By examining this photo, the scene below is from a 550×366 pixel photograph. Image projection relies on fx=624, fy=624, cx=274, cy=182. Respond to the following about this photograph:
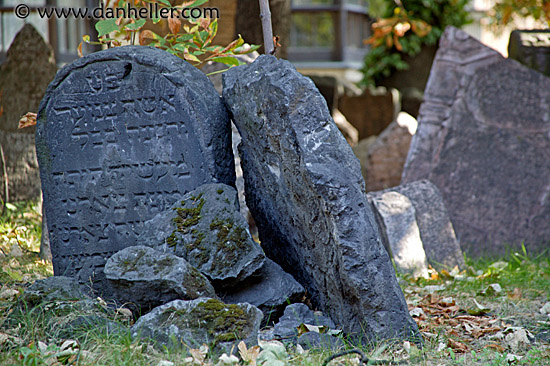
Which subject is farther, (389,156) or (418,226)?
(389,156)

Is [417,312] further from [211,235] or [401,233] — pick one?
[211,235]

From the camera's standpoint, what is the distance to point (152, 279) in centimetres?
277

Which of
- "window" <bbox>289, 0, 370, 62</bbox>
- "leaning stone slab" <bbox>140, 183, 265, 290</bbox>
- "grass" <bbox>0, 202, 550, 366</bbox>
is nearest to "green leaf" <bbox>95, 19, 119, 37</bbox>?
"leaning stone slab" <bbox>140, 183, 265, 290</bbox>

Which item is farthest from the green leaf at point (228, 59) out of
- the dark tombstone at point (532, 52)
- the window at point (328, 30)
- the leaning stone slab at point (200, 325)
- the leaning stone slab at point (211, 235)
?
the window at point (328, 30)

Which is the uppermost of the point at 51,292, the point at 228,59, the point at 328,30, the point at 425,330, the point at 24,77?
the point at 328,30

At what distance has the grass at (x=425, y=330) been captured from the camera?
8.15 ft

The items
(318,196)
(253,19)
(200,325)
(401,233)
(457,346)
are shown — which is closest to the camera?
(200,325)

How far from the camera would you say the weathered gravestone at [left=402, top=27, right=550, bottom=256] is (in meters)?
5.18

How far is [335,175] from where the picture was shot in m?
2.77

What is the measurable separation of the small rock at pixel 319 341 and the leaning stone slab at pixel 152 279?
0.46 metres

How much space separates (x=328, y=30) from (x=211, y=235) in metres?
14.5

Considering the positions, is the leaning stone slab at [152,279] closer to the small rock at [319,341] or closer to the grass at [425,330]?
the grass at [425,330]

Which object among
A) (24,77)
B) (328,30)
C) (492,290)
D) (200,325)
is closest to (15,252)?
(200,325)

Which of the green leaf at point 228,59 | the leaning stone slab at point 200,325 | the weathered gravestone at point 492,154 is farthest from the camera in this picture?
the weathered gravestone at point 492,154
